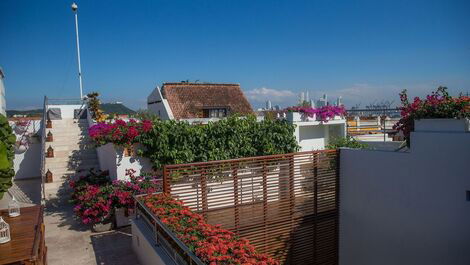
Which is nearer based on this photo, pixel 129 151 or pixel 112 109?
pixel 129 151

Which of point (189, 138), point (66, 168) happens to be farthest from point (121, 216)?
point (66, 168)

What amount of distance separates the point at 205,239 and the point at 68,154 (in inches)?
371

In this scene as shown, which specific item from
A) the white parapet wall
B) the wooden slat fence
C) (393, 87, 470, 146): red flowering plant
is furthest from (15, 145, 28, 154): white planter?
(393, 87, 470, 146): red flowering plant

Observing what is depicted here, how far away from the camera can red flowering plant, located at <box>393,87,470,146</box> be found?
222 inches

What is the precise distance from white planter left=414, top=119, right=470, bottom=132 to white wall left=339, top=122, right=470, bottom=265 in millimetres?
118

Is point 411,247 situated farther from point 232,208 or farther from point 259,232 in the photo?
point 232,208

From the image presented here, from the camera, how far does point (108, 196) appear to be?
23.8ft

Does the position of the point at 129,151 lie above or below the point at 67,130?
below

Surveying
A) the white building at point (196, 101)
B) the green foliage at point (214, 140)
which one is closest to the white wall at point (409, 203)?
the green foliage at point (214, 140)

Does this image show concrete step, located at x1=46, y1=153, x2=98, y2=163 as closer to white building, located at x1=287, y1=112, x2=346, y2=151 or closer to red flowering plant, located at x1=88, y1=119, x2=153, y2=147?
red flowering plant, located at x1=88, y1=119, x2=153, y2=147

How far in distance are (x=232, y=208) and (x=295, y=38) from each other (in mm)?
14522

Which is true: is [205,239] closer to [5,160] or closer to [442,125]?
[442,125]

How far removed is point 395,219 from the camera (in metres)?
6.86

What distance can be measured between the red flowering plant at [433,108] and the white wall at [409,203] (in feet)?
1.21
